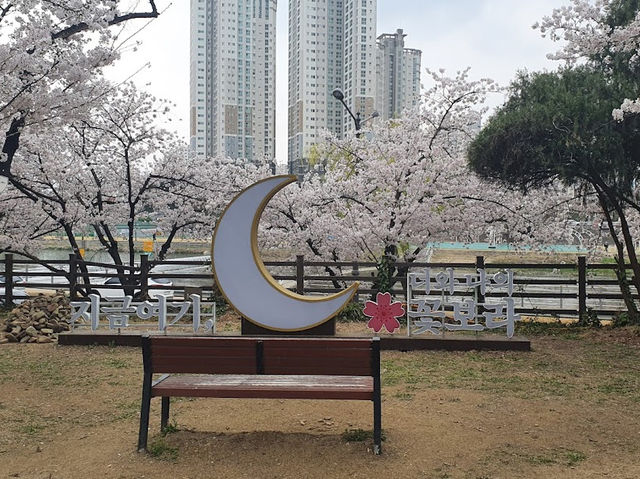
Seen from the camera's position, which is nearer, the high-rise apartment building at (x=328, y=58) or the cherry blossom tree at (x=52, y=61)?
the cherry blossom tree at (x=52, y=61)

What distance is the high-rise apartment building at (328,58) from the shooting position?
133ft

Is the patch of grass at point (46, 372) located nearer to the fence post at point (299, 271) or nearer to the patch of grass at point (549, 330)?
Result: the fence post at point (299, 271)

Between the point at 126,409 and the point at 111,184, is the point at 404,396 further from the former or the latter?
the point at 111,184

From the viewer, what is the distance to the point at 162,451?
4.10 meters

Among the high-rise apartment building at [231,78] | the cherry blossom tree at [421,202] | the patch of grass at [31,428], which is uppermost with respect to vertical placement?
the high-rise apartment building at [231,78]

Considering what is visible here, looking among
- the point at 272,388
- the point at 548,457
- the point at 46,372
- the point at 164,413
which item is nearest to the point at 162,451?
the point at 164,413

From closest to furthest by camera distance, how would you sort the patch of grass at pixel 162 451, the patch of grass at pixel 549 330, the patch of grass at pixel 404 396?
the patch of grass at pixel 162 451, the patch of grass at pixel 404 396, the patch of grass at pixel 549 330

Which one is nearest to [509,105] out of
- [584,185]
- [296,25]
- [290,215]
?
[584,185]

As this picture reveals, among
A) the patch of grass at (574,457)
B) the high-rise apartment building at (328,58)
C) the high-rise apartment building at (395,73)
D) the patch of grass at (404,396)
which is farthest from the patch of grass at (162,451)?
the high-rise apartment building at (395,73)

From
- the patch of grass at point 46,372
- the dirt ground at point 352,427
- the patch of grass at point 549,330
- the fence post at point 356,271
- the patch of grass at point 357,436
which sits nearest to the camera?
the dirt ground at point 352,427

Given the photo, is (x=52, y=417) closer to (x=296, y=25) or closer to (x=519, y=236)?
(x=519, y=236)

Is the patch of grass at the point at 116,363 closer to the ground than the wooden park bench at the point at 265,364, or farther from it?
closer to the ground

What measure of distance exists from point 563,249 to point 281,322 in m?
11.9

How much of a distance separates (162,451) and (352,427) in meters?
1.51
